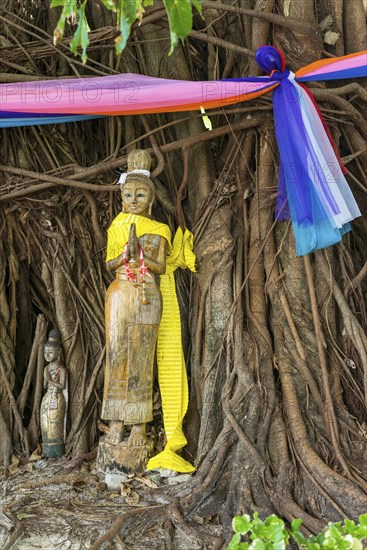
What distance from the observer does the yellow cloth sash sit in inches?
159

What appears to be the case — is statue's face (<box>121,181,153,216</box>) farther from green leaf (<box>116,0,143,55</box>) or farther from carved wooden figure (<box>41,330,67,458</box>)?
green leaf (<box>116,0,143,55</box>)

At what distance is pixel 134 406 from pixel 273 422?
77 cm

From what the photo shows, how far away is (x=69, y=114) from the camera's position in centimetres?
409

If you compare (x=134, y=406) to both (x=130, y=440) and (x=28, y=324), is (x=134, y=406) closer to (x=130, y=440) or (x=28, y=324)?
(x=130, y=440)

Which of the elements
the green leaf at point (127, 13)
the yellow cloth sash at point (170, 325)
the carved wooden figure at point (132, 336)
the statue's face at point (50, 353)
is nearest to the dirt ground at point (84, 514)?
the carved wooden figure at point (132, 336)

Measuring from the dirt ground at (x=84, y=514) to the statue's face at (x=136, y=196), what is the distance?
151cm

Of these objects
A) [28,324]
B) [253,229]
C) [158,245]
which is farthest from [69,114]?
[28,324]

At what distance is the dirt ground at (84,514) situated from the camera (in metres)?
3.27

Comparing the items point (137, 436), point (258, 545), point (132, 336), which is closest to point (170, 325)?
point (132, 336)

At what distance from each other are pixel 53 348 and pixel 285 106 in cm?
209

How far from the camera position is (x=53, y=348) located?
176 inches

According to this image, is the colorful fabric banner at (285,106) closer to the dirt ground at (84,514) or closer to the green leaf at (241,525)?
the dirt ground at (84,514)

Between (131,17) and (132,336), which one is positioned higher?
(131,17)

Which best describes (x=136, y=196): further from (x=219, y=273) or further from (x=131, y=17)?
(x=131, y=17)
